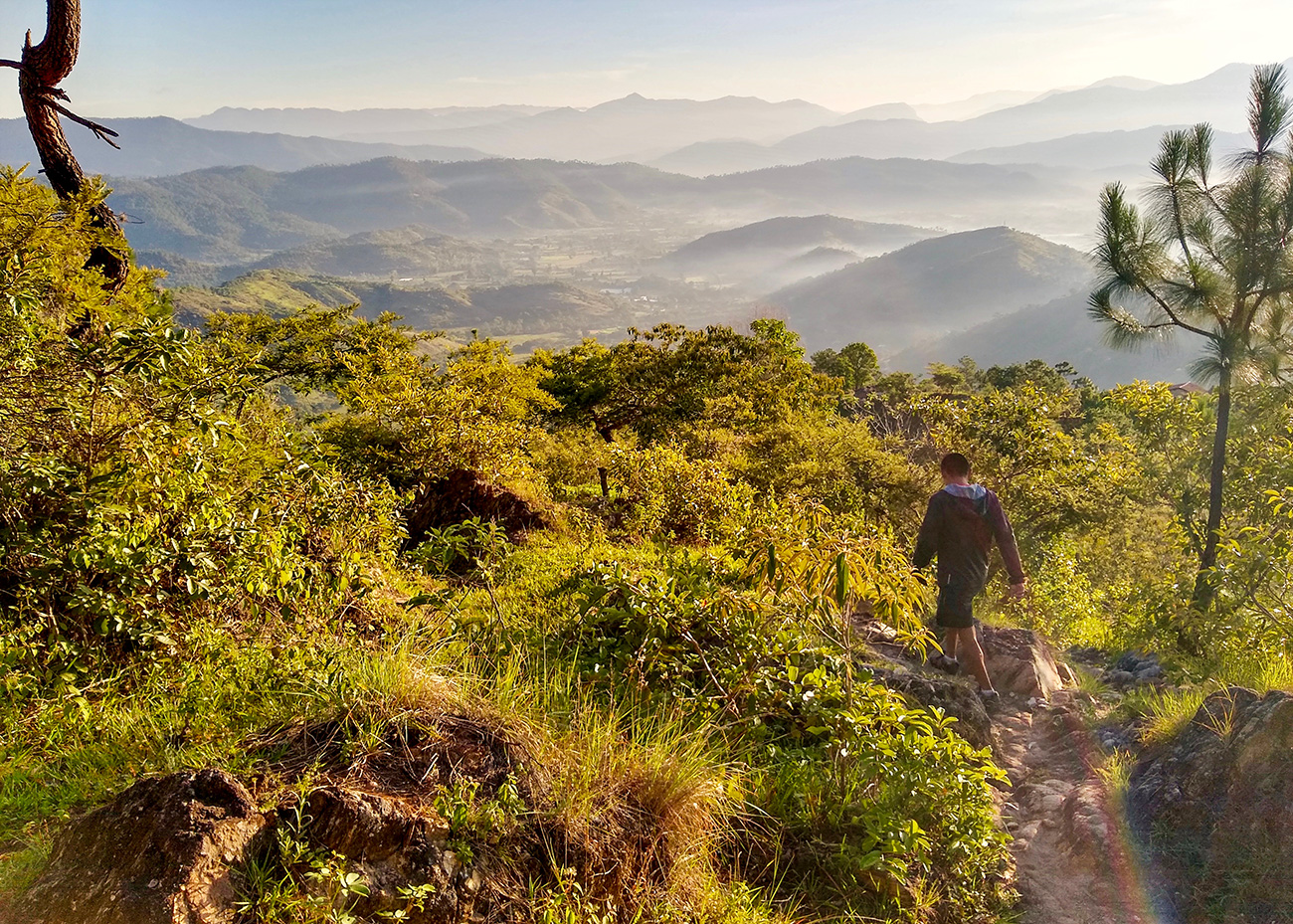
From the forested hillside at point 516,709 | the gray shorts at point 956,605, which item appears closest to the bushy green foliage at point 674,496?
the forested hillside at point 516,709

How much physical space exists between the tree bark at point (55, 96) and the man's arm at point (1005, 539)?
912cm

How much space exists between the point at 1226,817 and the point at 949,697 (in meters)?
1.69

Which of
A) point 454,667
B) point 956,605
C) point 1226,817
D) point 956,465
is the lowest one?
point 1226,817

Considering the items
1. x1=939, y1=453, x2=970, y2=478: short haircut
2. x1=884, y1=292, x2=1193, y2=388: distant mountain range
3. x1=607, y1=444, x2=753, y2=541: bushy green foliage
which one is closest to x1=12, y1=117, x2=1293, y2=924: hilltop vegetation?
x1=939, y1=453, x2=970, y2=478: short haircut

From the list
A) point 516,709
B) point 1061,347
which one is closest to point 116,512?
point 516,709

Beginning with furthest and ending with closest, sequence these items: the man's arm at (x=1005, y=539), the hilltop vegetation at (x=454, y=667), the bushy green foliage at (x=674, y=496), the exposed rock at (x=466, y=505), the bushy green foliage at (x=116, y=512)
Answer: the exposed rock at (x=466, y=505)
the bushy green foliage at (x=674, y=496)
the man's arm at (x=1005, y=539)
the bushy green foliage at (x=116, y=512)
the hilltop vegetation at (x=454, y=667)

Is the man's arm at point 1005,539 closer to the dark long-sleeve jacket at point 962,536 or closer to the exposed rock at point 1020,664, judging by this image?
the dark long-sleeve jacket at point 962,536

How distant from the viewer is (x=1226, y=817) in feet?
11.0

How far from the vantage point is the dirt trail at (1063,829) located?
331cm

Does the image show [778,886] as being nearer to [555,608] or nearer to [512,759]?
[512,759]

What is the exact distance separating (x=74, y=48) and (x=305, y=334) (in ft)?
61.0

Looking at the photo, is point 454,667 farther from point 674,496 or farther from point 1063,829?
point 674,496

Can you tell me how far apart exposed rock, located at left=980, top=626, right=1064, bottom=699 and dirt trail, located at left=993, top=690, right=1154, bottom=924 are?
44cm

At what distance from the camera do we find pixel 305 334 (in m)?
24.2
